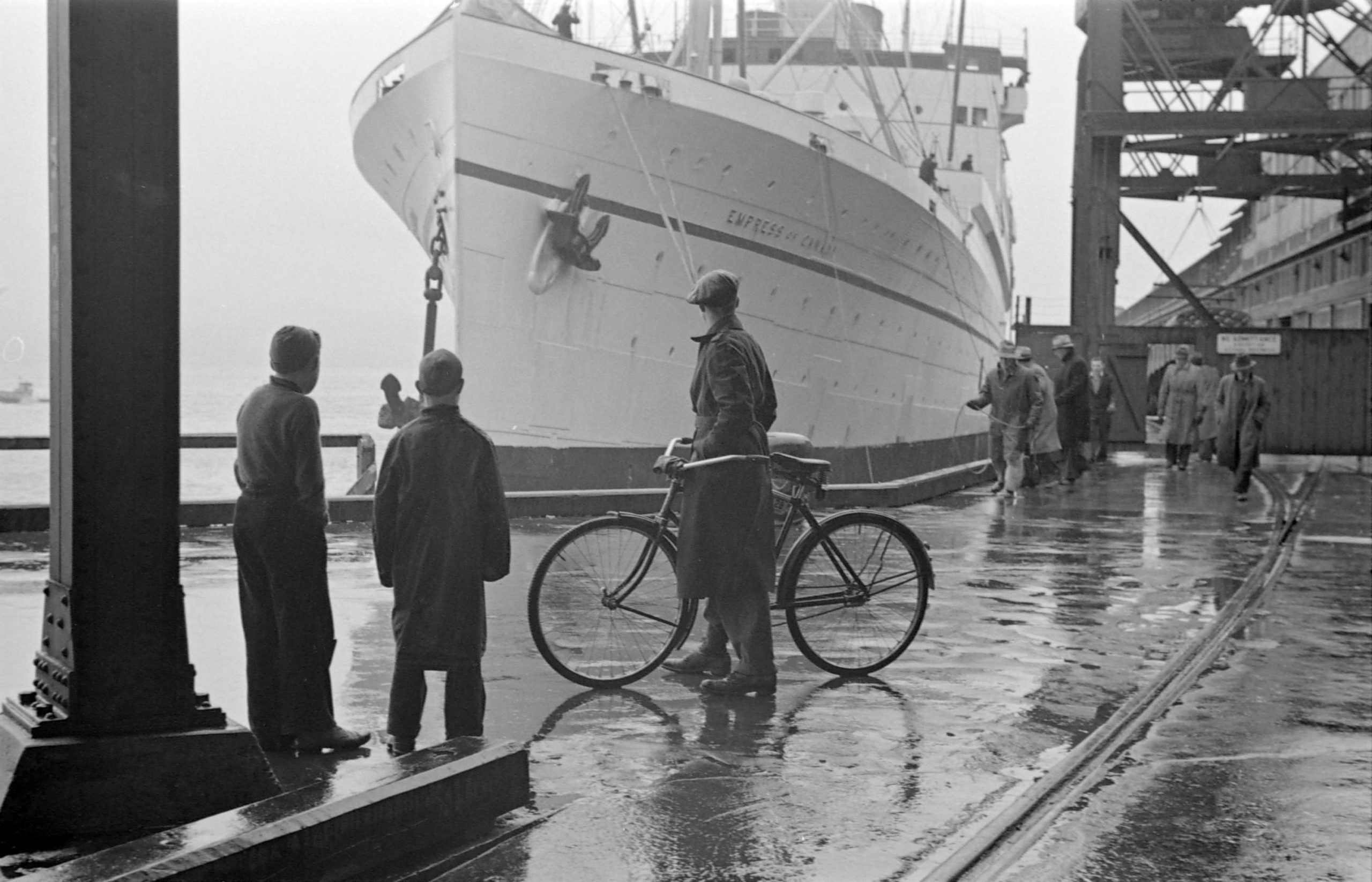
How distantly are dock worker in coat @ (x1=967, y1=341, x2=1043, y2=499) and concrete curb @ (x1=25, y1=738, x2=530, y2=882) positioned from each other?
10.9 m

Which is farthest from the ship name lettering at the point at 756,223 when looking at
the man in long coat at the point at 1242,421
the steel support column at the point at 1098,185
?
the man in long coat at the point at 1242,421

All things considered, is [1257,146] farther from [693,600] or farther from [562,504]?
[693,600]

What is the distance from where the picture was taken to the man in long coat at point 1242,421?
15539 mm

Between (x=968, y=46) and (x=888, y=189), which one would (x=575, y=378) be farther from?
(x=968, y=46)

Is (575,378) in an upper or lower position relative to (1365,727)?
upper

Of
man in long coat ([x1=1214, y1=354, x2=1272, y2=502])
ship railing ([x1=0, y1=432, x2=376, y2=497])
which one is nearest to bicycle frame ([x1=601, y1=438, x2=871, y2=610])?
ship railing ([x1=0, y1=432, x2=376, y2=497])

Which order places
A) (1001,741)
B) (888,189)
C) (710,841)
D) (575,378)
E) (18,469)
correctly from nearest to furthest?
1. (710,841)
2. (1001,741)
3. (575,378)
4. (888,189)
5. (18,469)

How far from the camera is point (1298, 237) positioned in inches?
1647

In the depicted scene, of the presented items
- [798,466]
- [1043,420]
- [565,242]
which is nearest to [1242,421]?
[1043,420]

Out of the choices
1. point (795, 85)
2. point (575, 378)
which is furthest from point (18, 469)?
point (575, 378)

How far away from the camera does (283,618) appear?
484 cm

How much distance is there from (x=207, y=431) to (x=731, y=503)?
40.6 metres

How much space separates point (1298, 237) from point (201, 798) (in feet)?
139

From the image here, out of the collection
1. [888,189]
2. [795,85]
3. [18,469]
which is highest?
[795,85]
